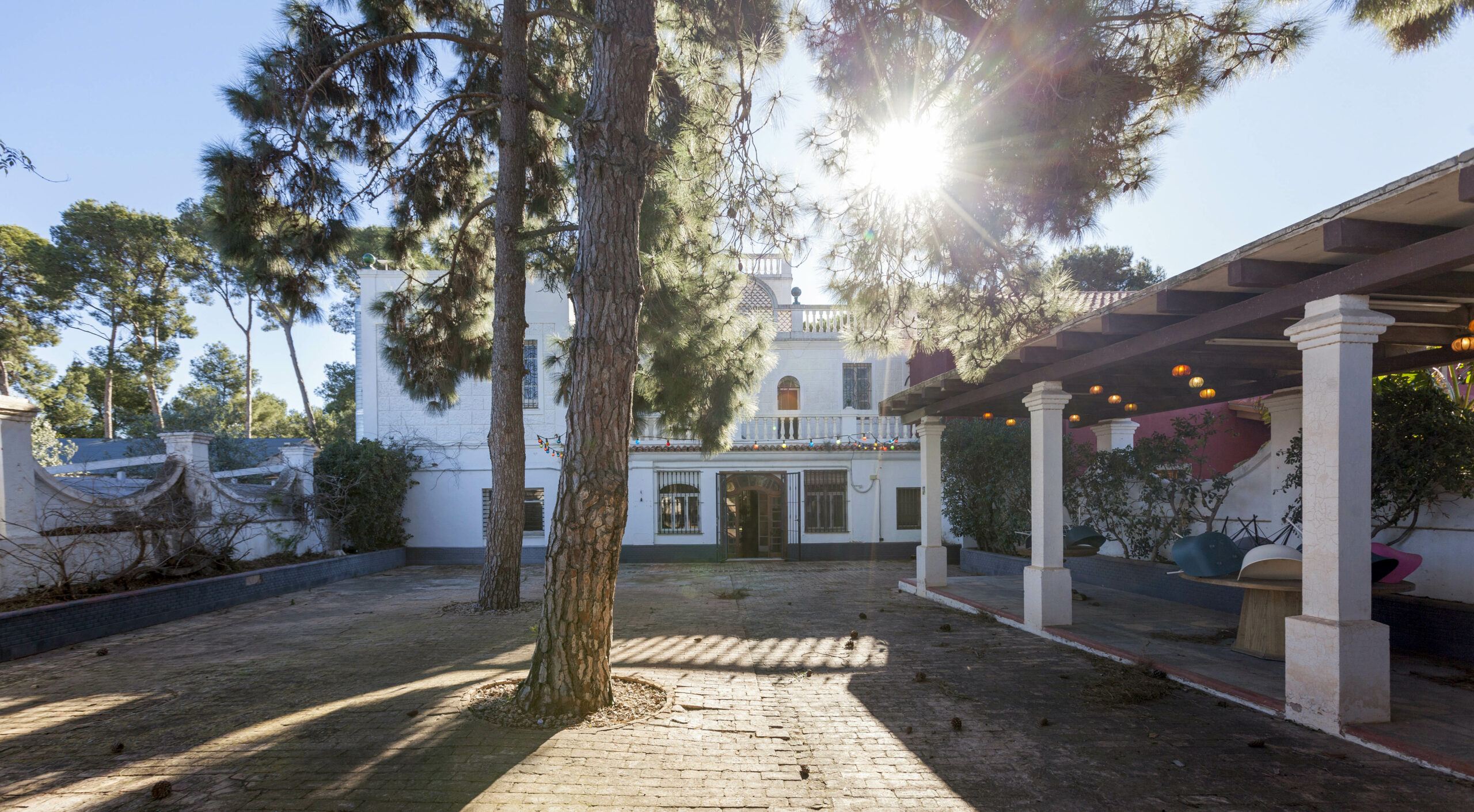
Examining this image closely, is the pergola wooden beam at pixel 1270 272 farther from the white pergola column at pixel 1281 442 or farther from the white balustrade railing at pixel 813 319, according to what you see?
the white balustrade railing at pixel 813 319

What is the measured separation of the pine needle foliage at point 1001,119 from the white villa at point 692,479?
399 inches

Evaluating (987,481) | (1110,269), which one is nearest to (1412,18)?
(987,481)

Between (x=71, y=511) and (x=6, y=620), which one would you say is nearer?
(x=6, y=620)

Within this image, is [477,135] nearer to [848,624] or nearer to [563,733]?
[848,624]

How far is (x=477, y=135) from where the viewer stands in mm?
11570

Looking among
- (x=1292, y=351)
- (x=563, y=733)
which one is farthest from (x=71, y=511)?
(x=1292, y=351)

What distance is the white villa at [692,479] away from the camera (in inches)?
686

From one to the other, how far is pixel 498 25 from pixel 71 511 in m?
8.66

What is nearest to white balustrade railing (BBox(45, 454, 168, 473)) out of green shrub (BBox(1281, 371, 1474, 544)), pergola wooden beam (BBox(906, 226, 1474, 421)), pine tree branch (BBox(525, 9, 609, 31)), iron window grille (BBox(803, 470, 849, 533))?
pine tree branch (BBox(525, 9, 609, 31))

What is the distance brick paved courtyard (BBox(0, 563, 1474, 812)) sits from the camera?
144 inches

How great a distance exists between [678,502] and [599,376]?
42.6ft

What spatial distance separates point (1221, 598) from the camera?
881 cm

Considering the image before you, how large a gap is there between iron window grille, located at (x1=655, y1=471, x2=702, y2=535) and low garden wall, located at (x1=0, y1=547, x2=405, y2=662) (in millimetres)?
6967

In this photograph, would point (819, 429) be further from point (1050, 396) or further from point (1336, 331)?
point (1336, 331)
